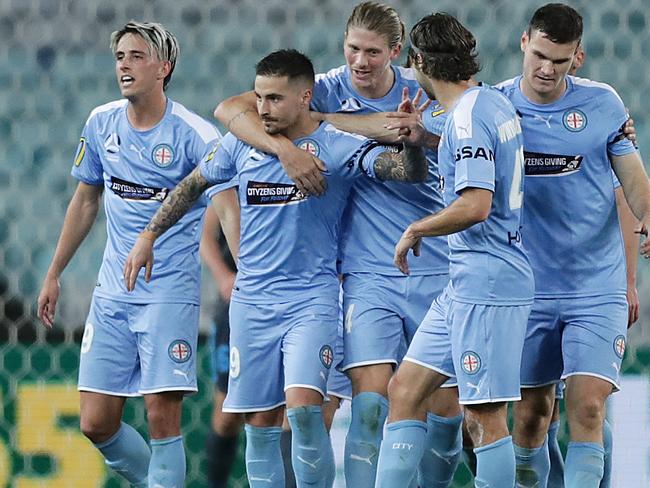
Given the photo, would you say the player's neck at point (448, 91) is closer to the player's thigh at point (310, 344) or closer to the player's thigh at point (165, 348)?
the player's thigh at point (310, 344)

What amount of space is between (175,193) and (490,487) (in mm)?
1243

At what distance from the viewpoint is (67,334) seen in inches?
218

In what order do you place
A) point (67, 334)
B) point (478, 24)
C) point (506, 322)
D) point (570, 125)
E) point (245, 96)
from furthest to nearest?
point (478, 24) < point (67, 334) < point (245, 96) < point (570, 125) < point (506, 322)

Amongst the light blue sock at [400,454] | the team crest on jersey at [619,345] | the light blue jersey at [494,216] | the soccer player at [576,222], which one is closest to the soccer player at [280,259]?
the light blue sock at [400,454]

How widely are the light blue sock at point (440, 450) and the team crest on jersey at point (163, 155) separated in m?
1.08

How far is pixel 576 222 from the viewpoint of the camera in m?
4.14

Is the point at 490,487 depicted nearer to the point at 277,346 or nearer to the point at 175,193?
the point at 277,346

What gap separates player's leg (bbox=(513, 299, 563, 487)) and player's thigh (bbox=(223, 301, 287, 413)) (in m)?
0.70

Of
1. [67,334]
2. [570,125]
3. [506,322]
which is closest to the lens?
[506,322]

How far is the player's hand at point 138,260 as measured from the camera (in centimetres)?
420

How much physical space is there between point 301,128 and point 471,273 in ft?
2.32

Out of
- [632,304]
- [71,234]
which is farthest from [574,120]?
[71,234]

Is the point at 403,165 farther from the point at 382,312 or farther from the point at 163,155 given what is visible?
the point at 163,155

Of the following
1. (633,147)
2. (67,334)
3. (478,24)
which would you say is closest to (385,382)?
(633,147)
